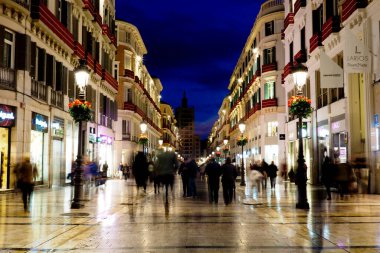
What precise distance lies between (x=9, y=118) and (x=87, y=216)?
442 inches

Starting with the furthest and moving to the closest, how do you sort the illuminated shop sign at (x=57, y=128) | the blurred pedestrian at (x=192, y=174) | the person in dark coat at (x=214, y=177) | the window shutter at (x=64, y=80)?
the window shutter at (x=64, y=80), the illuminated shop sign at (x=57, y=128), the blurred pedestrian at (x=192, y=174), the person in dark coat at (x=214, y=177)

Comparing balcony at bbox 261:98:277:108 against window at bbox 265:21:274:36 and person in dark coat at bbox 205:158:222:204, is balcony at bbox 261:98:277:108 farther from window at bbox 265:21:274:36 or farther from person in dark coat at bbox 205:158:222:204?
person in dark coat at bbox 205:158:222:204

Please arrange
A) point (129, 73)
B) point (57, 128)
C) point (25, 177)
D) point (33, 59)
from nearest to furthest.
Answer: point (25, 177)
point (33, 59)
point (57, 128)
point (129, 73)

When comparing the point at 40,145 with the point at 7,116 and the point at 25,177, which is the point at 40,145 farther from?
the point at 25,177

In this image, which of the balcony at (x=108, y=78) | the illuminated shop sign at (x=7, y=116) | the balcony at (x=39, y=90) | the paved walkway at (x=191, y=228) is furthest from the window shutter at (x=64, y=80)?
the paved walkway at (x=191, y=228)

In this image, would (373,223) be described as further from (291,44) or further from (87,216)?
(291,44)

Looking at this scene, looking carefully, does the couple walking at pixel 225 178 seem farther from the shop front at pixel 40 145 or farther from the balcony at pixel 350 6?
the shop front at pixel 40 145

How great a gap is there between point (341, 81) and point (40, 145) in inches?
664

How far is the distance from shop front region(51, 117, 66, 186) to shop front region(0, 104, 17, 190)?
603cm

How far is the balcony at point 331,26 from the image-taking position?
26328 mm

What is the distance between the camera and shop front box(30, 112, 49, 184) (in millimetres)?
26572

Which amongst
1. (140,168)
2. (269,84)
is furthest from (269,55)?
(140,168)

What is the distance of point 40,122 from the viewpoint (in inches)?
1074

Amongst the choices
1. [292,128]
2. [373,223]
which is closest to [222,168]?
[373,223]
